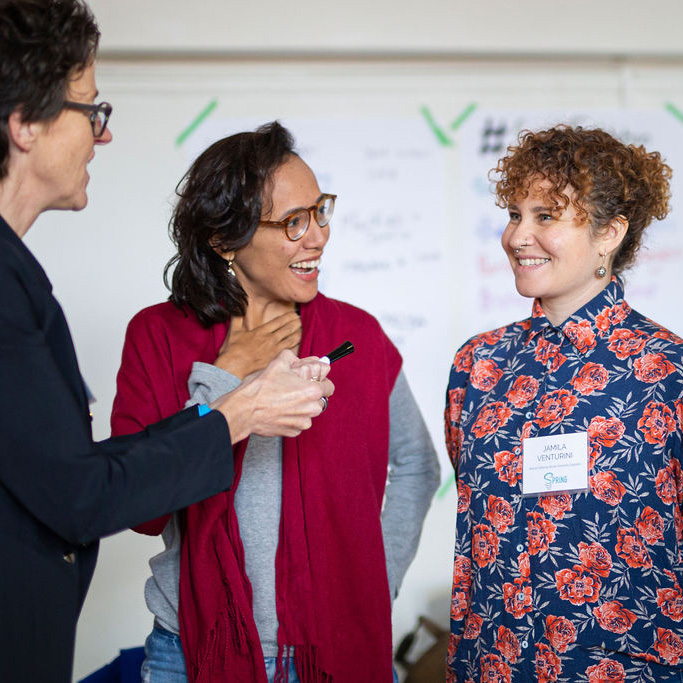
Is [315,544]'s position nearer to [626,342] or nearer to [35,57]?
[626,342]

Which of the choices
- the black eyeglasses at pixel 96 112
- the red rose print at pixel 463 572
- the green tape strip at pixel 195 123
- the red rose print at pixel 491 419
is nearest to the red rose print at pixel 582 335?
the red rose print at pixel 491 419

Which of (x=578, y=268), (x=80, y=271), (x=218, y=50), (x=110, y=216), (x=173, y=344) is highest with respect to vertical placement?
(x=218, y=50)

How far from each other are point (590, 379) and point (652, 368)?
0.13m

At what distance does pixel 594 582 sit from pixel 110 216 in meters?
2.44

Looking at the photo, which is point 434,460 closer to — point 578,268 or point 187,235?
point 578,268

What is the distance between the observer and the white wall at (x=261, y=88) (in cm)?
328

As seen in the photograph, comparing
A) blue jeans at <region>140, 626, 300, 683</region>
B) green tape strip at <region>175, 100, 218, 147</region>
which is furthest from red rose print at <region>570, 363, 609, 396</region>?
green tape strip at <region>175, 100, 218, 147</region>

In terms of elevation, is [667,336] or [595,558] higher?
[667,336]

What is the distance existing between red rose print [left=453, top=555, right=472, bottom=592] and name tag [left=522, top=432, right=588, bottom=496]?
261mm

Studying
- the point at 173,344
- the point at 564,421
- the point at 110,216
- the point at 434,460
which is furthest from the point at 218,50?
the point at 564,421

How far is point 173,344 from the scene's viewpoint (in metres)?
1.86

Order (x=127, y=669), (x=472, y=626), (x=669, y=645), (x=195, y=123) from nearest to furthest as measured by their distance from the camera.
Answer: (x=669, y=645) < (x=472, y=626) < (x=127, y=669) < (x=195, y=123)

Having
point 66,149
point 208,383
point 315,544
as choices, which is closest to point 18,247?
point 66,149

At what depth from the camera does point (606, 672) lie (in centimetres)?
159
